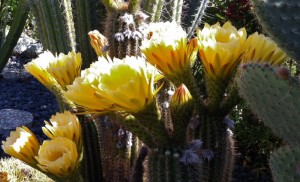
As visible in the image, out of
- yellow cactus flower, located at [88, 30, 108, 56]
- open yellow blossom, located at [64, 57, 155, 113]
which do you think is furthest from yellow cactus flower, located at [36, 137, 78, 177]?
yellow cactus flower, located at [88, 30, 108, 56]

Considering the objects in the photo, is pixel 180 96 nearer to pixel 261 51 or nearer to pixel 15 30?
pixel 261 51

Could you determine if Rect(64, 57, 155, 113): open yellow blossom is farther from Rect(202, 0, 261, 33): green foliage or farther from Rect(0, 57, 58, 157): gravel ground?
Rect(0, 57, 58, 157): gravel ground

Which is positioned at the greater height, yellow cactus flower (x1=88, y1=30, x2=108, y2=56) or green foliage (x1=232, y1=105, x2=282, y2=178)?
yellow cactus flower (x1=88, y1=30, x2=108, y2=56)

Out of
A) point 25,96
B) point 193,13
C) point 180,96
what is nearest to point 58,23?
point 193,13

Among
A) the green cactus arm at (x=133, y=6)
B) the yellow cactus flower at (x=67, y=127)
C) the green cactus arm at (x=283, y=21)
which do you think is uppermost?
the green cactus arm at (x=283, y=21)

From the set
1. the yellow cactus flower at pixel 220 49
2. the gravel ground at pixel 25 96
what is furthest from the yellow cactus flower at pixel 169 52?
the gravel ground at pixel 25 96

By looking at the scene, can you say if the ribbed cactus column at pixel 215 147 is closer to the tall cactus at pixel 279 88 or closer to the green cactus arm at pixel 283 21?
the tall cactus at pixel 279 88
